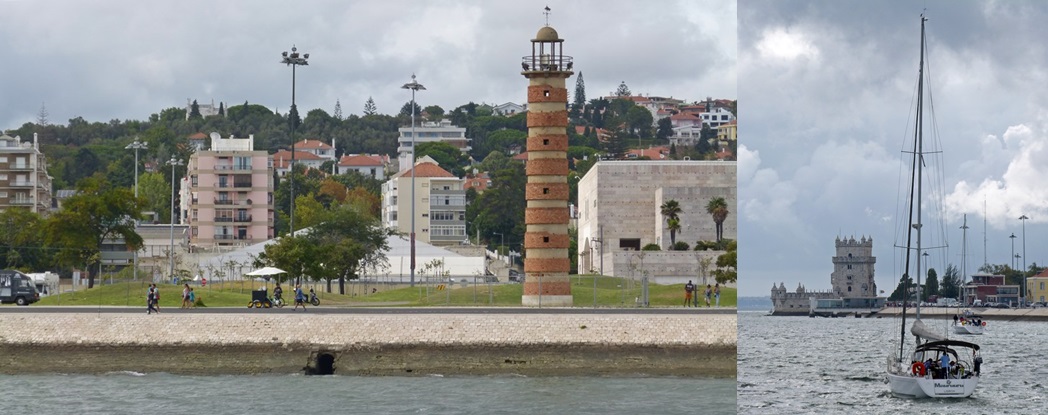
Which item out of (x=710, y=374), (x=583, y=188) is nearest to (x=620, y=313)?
(x=710, y=374)

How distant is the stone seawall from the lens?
55.0 m

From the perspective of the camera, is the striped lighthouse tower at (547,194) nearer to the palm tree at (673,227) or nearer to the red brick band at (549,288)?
the red brick band at (549,288)

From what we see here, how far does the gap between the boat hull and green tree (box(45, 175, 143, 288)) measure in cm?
4766

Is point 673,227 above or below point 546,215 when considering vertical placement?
above

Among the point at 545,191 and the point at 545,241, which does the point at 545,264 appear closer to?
the point at 545,241

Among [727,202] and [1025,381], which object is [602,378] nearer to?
[1025,381]

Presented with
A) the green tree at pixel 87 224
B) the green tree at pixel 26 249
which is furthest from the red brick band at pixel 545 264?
the green tree at pixel 26 249

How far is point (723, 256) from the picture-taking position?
95.8 meters

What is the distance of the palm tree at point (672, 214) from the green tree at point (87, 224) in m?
35.1

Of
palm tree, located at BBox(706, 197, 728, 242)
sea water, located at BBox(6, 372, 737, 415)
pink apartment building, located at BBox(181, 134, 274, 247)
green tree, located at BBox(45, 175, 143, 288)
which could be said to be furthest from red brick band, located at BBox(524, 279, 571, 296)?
pink apartment building, located at BBox(181, 134, 274, 247)

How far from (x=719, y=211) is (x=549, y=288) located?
42.3 m

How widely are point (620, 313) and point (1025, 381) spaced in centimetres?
1647

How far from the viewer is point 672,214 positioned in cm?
11125

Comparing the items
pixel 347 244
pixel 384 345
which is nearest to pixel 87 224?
pixel 347 244
